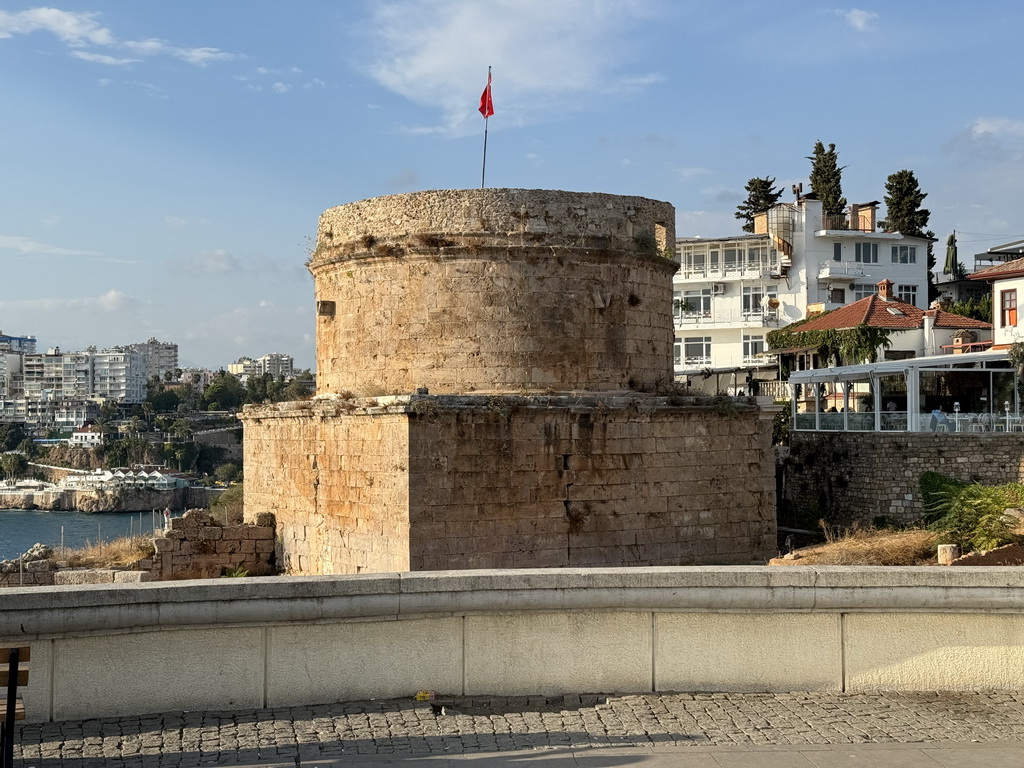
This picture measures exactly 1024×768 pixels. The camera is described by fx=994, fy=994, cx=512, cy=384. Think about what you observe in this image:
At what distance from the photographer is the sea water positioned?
7638 centimetres

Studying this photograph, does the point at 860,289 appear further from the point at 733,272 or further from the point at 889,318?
the point at 889,318

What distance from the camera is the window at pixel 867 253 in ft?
157

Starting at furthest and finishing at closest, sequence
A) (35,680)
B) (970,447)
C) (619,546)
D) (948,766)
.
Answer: (970,447), (619,546), (35,680), (948,766)

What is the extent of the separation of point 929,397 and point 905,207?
3139 cm

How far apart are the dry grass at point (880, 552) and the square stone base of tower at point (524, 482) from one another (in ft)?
5.12

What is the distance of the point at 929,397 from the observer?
27844 mm

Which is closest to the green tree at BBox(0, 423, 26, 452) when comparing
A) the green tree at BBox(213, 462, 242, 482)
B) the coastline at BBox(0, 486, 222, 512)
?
the coastline at BBox(0, 486, 222, 512)

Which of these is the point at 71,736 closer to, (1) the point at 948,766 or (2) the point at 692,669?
(2) the point at 692,669

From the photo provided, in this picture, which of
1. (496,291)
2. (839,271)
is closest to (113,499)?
(839,271)

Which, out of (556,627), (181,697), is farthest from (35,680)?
(556,627)

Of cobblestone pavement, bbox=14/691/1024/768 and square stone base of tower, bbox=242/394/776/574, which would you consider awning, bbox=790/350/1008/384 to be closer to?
square stone base of tower, bbox=242/394/776/574

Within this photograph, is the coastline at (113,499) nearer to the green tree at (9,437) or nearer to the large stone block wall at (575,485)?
the green tree at (9,437)

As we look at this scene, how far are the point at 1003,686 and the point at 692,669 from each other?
194 centimetres

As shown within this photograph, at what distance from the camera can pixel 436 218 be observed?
1490 cm
